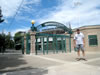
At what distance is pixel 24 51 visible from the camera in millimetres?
13445

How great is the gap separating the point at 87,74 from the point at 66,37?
11.3 meters

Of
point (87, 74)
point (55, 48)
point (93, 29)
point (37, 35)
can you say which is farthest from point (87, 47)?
point (87, 74)

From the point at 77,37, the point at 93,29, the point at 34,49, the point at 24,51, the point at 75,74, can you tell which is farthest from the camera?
the point at 93,29

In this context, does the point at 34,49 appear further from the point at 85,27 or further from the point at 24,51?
the point at 85,27

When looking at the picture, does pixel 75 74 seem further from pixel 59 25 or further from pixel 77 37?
pixel 59 25

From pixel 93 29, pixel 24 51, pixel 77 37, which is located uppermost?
pixel 93 29

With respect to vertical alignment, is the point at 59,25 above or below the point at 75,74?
above

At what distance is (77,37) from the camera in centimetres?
660

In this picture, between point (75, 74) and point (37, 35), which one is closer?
point (75, 74)

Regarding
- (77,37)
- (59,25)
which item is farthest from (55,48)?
(77,37)

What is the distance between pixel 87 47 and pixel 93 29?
278cm

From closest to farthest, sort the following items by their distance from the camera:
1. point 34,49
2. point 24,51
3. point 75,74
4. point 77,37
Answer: point 75,74
point 77,37
point 34,49
point 24,51

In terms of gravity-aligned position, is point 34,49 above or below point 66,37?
below

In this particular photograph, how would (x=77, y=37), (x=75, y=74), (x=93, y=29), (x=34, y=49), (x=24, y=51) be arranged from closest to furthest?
(x=75, y=74) → (x=77, y=37) → (x=34, y=49) → (x=24, y=51) → (x=93, y=29)
